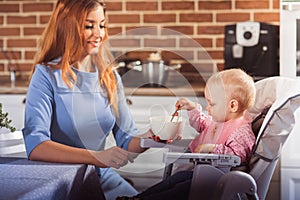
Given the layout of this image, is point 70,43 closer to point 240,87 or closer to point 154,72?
point 154,72

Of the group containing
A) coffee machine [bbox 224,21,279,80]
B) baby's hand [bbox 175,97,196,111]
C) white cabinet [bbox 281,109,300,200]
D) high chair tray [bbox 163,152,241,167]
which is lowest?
white cabinet [bbox 281,109,300,200]

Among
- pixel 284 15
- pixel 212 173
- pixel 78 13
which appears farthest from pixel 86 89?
pixel 284 15

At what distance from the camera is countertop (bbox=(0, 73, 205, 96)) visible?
290 centimetres

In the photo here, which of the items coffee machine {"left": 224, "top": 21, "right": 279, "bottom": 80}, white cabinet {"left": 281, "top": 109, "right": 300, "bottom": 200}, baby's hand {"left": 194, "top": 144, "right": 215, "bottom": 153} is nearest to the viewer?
baby's hand {"left": 194, "top": 144, "right": 215, "bottom": 153}

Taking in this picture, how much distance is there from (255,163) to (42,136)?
35.3 inches

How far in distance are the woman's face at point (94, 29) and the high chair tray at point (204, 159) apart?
0.64 meters

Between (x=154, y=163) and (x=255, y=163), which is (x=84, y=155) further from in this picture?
(x=255, y=163)

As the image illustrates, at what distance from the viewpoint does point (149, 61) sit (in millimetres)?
3164

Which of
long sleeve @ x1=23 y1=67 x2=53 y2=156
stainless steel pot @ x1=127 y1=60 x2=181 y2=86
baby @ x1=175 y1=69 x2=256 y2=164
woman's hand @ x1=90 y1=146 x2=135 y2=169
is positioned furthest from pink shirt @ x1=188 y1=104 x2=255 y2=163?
long sleeve @ x1=23 y1=67 x2=53 y2=156

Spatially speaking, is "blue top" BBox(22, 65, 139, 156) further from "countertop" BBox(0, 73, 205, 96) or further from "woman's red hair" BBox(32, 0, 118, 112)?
"countertop" BBox(0, 73, 205, 96)

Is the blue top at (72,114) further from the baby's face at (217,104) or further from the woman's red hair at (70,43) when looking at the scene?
the baby's face at (217,104)

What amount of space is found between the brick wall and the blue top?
1.65 ft

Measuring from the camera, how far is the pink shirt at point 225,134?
7.71 ft

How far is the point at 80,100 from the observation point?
2.68 meters
